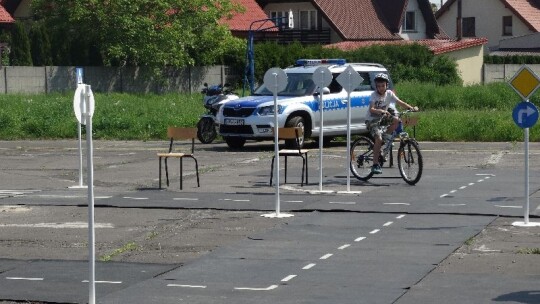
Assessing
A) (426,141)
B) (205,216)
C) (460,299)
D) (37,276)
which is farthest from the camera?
(426,141)

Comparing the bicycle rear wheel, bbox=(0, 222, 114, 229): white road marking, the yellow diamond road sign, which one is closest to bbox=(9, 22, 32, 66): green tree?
the bicycle rear wheel

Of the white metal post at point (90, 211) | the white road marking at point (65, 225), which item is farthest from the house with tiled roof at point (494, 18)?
the white metal post at point (90, 211)

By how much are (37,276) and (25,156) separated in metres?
15.4

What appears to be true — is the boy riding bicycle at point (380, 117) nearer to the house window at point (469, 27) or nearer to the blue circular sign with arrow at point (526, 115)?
the blue circular sign with arrow at point (526, 115)

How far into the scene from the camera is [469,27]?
82812 mm

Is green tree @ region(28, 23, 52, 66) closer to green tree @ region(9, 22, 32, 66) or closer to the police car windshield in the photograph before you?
green tree @ region(9, 22, 32, 66)

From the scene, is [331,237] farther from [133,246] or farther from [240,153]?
[240,153]

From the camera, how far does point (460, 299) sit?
10.6m

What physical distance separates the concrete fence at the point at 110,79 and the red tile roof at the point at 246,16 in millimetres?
8487

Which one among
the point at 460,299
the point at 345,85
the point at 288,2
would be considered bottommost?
the point at 460,299

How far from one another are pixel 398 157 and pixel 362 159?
683mm

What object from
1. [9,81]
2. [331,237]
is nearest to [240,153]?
[331,237]

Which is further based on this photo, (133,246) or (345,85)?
(345,85)

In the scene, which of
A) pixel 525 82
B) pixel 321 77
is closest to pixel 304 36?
pixel 321 77
